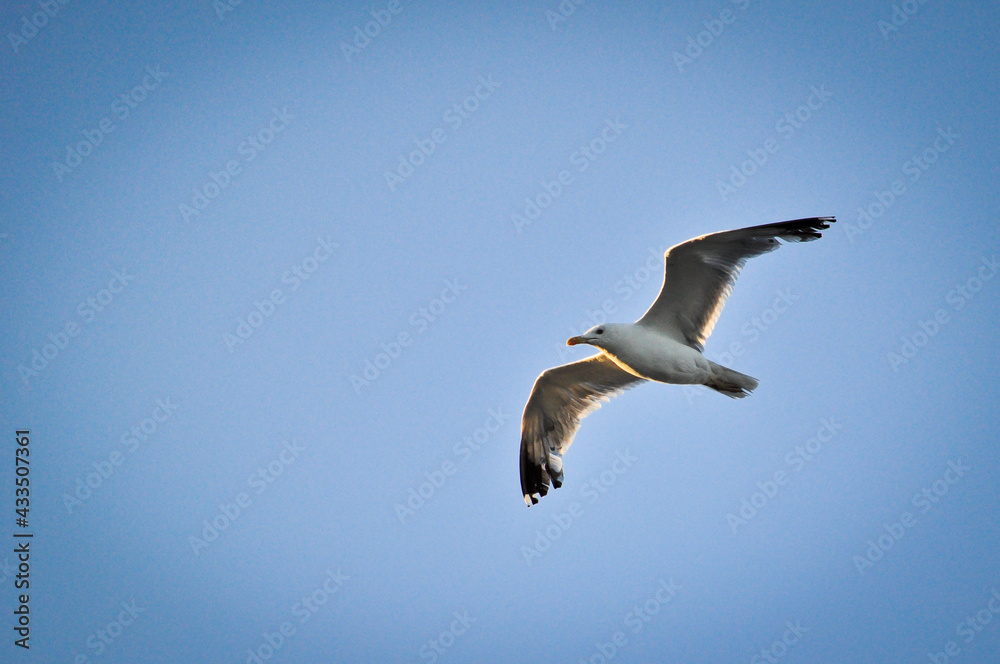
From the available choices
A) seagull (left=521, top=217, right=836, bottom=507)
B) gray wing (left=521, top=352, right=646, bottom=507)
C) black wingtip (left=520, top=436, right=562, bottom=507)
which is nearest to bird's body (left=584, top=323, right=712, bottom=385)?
seagull (left=521, top=217, right=836, bottom=507)

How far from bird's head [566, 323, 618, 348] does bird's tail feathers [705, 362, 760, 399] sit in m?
0.95

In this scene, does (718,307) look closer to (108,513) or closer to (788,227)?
(788,227)

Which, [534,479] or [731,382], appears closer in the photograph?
[731,382]

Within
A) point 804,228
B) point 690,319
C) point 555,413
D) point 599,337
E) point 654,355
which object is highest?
point 804,228

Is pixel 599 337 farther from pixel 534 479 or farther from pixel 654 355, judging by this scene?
pixel 534 479

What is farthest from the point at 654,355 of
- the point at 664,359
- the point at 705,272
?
the point at 705,272

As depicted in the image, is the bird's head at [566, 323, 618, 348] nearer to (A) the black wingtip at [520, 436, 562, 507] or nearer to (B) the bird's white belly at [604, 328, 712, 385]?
(B) the bird's white belly at [604, 328, 712, 385]

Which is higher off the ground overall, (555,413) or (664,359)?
(664,359)

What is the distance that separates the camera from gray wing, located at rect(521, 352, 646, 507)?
8.50 meters

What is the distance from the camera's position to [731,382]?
7242 millimetres

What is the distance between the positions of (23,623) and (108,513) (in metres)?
58.8

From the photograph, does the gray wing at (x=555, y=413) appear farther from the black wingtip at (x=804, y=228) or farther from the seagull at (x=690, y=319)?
the black wingtip at (x=804, y=228)

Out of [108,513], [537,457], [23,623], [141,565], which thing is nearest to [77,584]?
[141,565]

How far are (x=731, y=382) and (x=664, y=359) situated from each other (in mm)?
650
